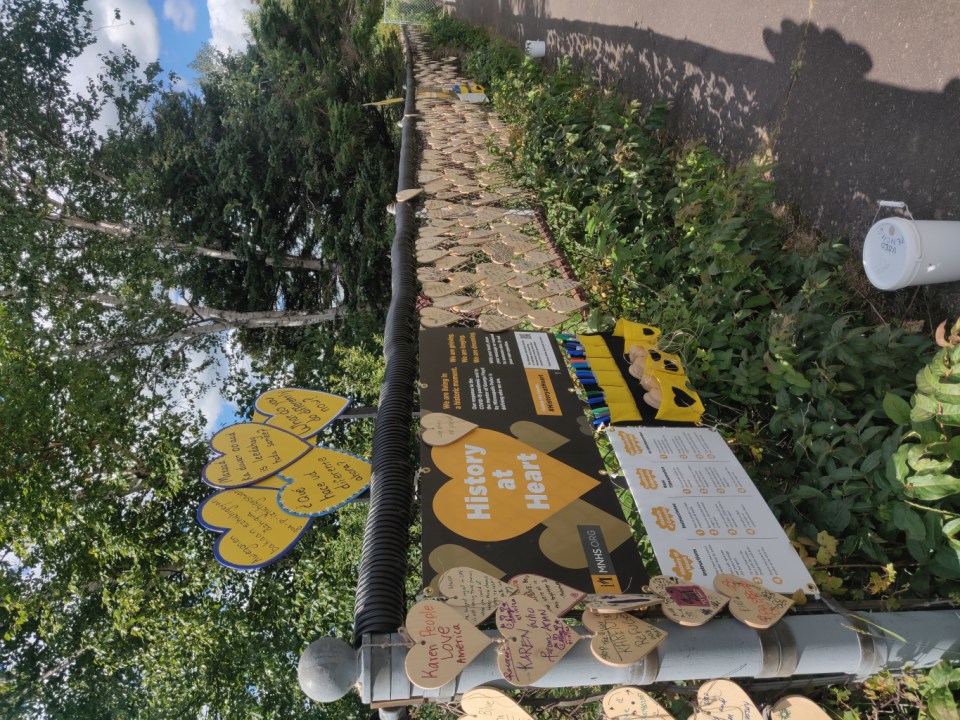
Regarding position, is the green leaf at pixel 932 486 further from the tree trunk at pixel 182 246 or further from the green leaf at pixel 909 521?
the tree trunk at pixel 182 246

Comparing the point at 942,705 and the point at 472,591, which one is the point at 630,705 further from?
the point at 942,705

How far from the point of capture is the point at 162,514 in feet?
25.1

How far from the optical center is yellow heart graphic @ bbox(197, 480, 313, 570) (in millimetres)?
2008

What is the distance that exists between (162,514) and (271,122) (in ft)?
25.7

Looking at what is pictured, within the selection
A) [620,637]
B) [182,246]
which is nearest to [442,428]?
[620,637]

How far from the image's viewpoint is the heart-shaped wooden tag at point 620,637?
4.41 feet

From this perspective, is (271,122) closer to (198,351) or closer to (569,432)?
(198,351)

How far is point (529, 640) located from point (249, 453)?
1452mm

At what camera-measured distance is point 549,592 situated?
1.69 metres

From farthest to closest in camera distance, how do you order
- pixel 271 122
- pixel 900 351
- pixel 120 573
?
pixel 271 122
pixel 120 573
pixel 900 351

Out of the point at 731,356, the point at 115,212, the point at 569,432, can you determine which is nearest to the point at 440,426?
the point at 569,432

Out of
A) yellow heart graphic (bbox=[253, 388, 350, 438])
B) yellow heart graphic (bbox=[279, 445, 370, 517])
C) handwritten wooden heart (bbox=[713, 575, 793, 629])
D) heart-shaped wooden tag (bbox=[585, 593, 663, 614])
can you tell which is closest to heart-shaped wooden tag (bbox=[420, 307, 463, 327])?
yellow heart graphic (bbox=[253, 388, 350, 438])

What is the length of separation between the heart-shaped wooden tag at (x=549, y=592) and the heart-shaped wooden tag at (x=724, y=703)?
39cm

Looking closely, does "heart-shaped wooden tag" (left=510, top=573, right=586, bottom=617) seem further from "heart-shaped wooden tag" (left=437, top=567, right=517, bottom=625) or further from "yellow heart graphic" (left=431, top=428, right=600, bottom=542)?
"yellow heart graphic" (left=431, top=428, right=600, bottom=542)
